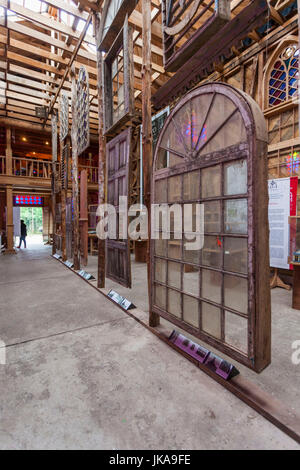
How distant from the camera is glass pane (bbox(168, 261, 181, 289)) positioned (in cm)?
248

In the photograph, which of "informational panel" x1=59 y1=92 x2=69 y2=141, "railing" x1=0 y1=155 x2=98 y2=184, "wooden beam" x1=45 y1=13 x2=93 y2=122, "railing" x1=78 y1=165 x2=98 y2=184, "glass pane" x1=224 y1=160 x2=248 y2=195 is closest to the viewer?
"glass pane" x1=224 y1=160 x2=248 y2=195

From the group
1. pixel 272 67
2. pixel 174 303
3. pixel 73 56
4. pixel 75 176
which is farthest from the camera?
pixel 75 176

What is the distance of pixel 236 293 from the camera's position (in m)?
1.82

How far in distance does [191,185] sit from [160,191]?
0.58 meters

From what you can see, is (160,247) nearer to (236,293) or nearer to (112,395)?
(236,293)

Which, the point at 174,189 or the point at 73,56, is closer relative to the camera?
the point at 174,189

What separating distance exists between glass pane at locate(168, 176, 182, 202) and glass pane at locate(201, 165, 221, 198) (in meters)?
0.39

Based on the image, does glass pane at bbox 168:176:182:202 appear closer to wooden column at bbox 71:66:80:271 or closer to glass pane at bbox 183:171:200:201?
glass pane at bbox 183:171:200:201

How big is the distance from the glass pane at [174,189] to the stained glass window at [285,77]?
3.94 m

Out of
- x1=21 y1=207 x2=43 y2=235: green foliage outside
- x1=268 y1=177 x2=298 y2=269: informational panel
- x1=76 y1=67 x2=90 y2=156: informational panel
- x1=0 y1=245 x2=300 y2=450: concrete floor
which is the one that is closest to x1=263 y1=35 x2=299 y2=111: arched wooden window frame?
x1=268 y1=177 x2=298 y2=269: informational panel

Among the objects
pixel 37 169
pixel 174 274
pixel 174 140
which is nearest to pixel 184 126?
pixel 174 140

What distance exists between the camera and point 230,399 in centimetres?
170
